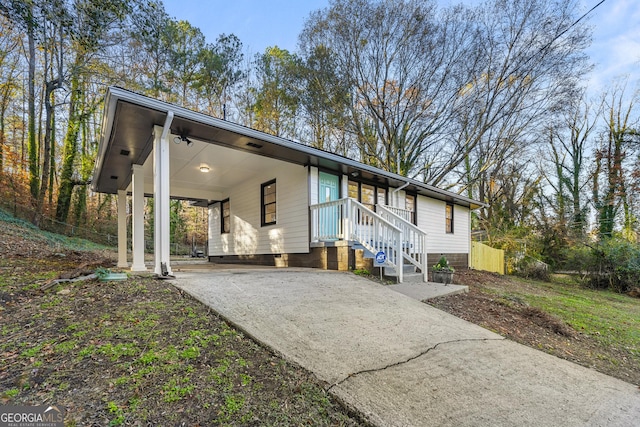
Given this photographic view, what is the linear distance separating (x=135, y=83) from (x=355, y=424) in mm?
16393

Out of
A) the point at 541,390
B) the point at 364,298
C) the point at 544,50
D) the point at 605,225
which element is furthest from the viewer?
the point at 605,225

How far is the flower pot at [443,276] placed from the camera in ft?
21.7

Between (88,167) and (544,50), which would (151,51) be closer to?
(88,167)

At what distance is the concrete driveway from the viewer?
6.93 feet

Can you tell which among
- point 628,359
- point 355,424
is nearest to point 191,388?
point 355,424

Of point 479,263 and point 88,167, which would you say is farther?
point 88,167

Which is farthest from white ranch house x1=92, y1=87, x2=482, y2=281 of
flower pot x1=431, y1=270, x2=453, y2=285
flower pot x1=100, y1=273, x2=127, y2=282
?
flower pot x1=100, y1=273, x2=127, y2=282

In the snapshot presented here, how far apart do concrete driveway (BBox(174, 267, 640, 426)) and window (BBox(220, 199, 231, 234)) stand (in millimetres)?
6361

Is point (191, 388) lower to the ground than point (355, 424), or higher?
higher

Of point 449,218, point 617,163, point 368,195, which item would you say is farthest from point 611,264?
point 368,195

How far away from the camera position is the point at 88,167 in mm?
15039

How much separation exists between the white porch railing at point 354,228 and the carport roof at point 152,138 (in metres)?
1.19

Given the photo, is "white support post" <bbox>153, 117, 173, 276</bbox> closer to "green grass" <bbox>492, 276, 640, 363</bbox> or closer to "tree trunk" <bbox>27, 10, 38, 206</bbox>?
"green grass" <bbox>492, 276, 640, 363</bbox>

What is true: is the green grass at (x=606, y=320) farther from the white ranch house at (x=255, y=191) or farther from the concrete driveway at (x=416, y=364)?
the white ranch house at (x=255, y=191)
